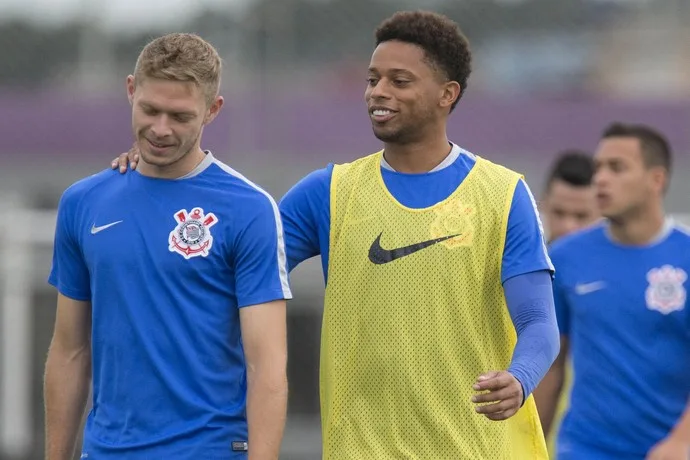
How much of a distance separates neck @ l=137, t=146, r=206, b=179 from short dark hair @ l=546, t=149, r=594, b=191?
4165 mm

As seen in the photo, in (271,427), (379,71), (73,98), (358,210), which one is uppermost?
(73,98)

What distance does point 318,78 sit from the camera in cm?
1669

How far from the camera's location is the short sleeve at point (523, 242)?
484cm

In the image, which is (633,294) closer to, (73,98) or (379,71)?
(379,71)

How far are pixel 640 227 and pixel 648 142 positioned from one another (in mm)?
540

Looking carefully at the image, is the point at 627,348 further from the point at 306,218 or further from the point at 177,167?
the point at 177,167

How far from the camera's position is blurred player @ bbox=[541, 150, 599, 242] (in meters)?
8.50

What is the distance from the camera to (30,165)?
1711 centimetres

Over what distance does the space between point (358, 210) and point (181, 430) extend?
986mm

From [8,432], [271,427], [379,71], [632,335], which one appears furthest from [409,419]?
[8,432]

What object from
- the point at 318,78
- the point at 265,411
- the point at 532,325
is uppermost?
the point at 318,78

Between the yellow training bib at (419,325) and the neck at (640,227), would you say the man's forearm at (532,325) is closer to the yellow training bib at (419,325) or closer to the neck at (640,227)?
the yellow training bib at (419,325)

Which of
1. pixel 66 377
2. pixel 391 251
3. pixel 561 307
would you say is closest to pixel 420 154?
pixel 391 251

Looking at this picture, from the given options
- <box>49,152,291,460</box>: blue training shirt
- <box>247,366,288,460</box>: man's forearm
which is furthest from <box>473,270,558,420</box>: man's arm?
<box>49,152,291,460</box>: blue training shirt
